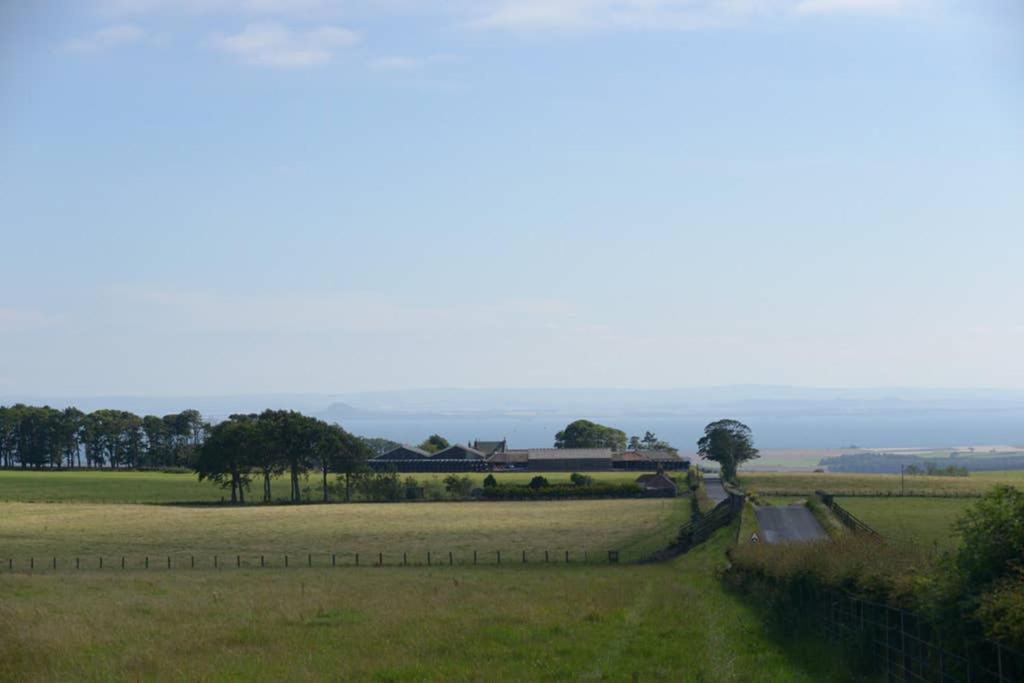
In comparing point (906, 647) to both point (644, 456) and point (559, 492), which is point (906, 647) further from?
point (644, 456)

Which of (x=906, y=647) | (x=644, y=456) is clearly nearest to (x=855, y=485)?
(x=644, y=456)

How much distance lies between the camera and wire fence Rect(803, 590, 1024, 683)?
50.1 feet

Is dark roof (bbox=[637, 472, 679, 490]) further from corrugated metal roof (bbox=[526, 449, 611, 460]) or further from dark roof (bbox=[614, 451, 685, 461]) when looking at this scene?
corrugated metal roof (bbox=[526, 449, 611, 460])

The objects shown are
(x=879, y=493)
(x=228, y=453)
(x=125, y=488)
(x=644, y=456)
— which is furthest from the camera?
(x=644, y=456)

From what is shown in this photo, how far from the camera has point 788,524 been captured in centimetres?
6188

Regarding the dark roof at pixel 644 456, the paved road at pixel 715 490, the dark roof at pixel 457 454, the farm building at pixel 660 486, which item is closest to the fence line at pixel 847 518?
the paved road at pixel 715 490

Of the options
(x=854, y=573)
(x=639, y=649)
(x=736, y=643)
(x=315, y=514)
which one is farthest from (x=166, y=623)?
(x=315, y=514)

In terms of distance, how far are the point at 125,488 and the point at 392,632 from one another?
97.6 metres

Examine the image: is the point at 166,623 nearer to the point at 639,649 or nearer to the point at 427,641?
the point at 427,641

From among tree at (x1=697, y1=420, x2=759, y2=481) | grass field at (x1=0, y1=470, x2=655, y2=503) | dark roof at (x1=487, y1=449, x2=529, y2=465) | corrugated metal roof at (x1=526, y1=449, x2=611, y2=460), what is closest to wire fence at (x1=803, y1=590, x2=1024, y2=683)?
grass field at (x1=0, y1=470, x2=655, y2=503)

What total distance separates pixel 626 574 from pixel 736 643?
20076 millimetres

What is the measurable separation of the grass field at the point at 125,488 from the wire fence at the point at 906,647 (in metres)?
89.3

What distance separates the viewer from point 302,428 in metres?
110

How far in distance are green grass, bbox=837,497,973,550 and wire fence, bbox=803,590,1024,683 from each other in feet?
66.7
